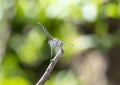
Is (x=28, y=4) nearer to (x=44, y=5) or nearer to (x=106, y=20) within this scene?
(x=44, y=5)

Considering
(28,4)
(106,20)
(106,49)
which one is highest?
(28,4)

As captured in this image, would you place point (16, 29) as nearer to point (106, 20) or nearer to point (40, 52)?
point (40, 52)

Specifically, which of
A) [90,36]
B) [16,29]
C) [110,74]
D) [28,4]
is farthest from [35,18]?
[110,74]

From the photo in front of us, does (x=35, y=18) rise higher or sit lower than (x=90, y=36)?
higher

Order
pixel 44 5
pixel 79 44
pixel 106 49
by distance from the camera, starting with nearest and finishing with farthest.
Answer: pixel 44 5 < pixel 79 44 < pixel 106 49

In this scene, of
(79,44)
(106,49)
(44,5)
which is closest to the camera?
(44,5)

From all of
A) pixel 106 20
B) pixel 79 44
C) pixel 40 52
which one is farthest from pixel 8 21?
pixel 106 20

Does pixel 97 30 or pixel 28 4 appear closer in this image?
pixel 28 4
